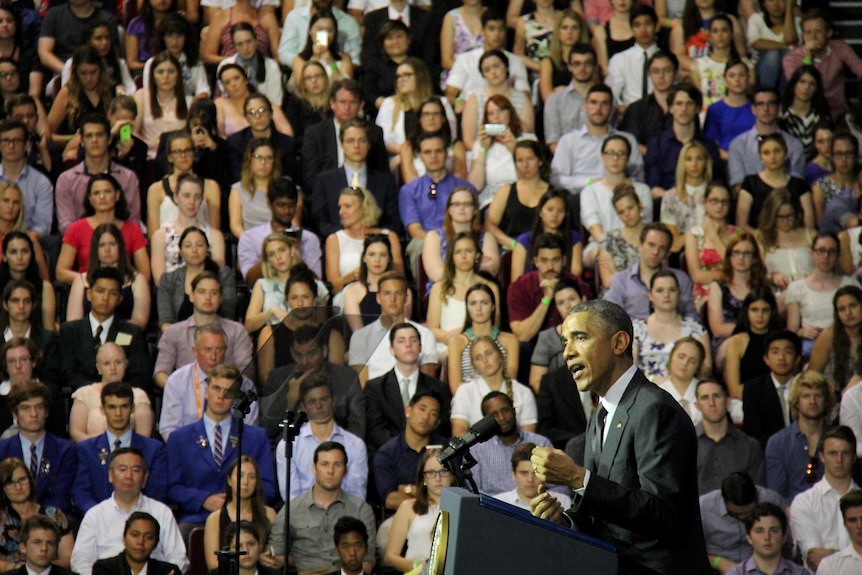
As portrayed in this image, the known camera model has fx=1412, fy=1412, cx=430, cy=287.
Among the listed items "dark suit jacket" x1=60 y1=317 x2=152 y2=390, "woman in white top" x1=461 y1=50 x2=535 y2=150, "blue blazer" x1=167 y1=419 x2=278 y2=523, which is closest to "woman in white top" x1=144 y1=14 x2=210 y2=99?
"woman in white top" x1=461 y1=50 x2=535 y2=150

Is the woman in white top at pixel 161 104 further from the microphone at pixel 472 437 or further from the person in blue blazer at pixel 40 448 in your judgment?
the microphone at pixel 472 437

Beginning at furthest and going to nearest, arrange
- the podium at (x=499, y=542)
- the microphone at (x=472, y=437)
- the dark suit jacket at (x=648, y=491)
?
the microphone at (x=472, y=437), the dark suit jacket at (x=648, y=491), the podium at (x=499, y=542)

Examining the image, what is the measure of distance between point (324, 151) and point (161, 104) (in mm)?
1228

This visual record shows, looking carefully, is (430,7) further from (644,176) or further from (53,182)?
(53,182)

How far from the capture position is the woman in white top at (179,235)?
29.6 feet

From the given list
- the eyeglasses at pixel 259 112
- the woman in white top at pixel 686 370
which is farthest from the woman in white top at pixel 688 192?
the eyeglasses at pixel 259 112

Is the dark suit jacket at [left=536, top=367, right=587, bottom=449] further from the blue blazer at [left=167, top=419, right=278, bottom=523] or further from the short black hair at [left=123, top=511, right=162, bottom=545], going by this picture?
the short black hair at [left=123, top=511, right=162, bottom=545]

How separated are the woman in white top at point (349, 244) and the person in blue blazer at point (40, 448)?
2074 mm

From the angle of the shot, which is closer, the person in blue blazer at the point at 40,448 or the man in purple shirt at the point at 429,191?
the person in blue blazer at the point at 40,448

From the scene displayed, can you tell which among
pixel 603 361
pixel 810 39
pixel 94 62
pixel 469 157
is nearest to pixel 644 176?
pixel 469 157

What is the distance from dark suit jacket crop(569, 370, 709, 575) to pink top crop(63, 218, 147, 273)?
19.3 ft

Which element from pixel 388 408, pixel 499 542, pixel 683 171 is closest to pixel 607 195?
pixel 683 171

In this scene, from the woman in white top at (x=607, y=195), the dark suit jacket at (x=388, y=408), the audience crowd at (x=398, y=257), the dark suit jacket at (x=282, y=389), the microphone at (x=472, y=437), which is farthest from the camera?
the woman in white top at (x=607, y=195)

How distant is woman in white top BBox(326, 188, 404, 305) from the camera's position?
9078 mm
